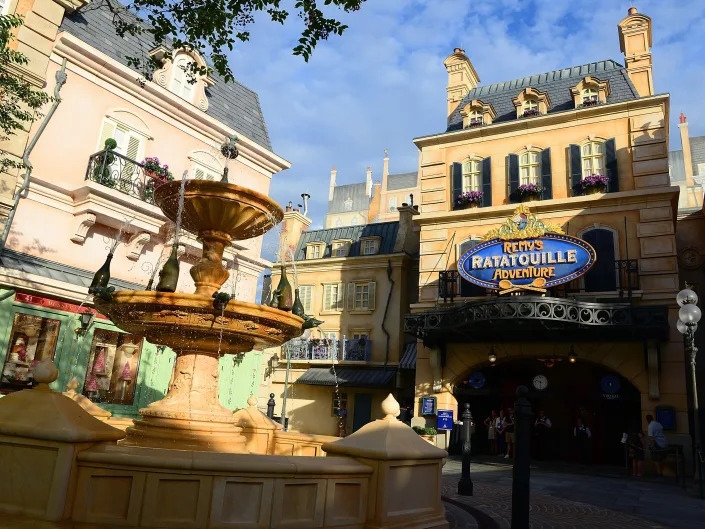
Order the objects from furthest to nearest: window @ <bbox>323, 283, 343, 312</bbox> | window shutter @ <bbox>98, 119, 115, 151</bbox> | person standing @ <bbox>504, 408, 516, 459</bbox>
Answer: window @ <bbox>323, 283, 343, 312</bbox> < person standing @ <bbox>504, 408, 516, 459</bbox> < window shutter @ <bbox>98, 119, 115, 151</bbox>

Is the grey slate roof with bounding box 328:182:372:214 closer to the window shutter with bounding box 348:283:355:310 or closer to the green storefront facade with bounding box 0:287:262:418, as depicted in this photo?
the window shutter with bounding box 348:283:355:310

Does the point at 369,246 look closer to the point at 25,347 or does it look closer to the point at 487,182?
the point at 487,182

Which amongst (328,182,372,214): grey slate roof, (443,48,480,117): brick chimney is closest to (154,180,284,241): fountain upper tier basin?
(443,48,480,117): brick chimney

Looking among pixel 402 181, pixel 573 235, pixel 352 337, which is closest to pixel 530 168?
pixel 573 235

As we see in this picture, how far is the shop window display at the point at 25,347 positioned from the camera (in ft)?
42.0

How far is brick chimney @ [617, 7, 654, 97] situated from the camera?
22484mm

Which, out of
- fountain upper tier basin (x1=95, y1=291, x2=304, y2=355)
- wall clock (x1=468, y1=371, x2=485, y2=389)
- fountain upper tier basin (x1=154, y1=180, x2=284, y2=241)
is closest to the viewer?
fountain upper tier basin (x1=95, y1=291, x2=304, y2=355)

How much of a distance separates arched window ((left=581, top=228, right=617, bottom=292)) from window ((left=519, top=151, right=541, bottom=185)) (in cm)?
327

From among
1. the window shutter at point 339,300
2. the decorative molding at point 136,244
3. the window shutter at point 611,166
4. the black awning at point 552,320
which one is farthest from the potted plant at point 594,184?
the decorative molding at point 136,244

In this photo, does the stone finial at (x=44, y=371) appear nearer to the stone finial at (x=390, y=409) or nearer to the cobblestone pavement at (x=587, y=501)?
the stone finial at (x=390, y=409)

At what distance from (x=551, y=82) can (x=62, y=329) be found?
859 inches

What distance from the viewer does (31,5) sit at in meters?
13.6

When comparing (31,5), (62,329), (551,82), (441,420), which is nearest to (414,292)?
(441,420)

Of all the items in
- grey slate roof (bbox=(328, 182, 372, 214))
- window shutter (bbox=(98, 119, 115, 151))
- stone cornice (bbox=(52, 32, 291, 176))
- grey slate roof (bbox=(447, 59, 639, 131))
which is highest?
grey slate roof (bbox=(328, 182, 372, 214))
